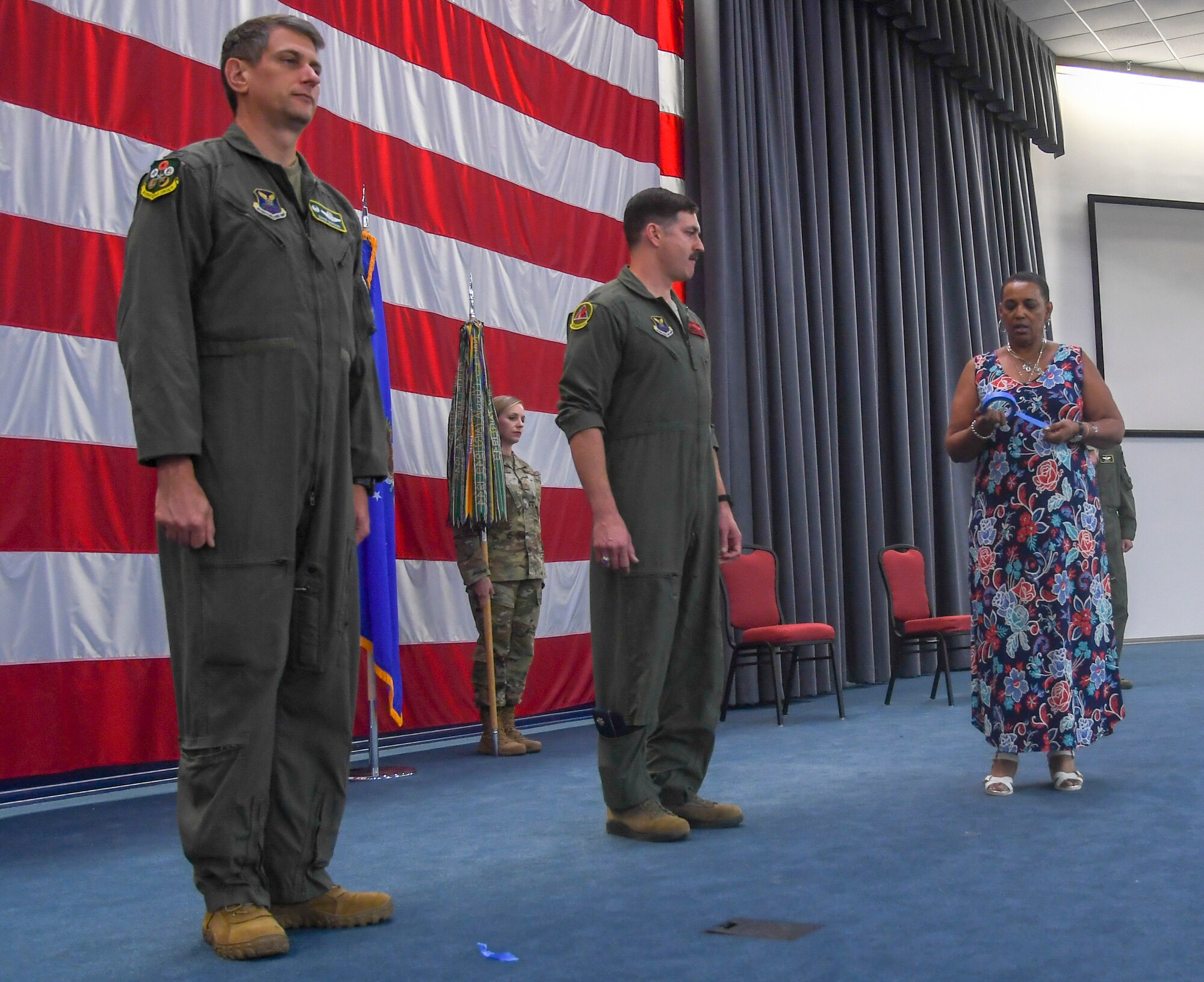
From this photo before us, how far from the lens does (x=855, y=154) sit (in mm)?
7633

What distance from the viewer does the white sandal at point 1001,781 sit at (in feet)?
10.7

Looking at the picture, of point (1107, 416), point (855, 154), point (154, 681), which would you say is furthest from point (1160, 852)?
point (855, 154)

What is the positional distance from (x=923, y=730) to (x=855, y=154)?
4.03m

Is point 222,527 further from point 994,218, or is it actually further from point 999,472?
point 994,218

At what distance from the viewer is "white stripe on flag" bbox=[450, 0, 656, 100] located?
18.7ft

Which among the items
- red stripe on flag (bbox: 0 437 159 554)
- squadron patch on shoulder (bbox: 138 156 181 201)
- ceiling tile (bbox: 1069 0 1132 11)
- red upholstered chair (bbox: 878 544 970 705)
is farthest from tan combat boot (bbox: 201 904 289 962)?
ceiling tile (bbox: 1069 0 1132 11)

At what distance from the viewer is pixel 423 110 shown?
5.23 metres

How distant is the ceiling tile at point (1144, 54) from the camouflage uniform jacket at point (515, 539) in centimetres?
712

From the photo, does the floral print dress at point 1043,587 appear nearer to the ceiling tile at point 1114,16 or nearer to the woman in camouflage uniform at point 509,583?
the woman in camouflage uniform at point 509,583

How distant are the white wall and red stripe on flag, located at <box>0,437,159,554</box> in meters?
7.32

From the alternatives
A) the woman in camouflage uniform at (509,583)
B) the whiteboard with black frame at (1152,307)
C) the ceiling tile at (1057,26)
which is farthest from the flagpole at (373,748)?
the whiteboard with black frame at (1152,307)

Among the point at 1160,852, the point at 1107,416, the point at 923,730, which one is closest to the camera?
the point at 1160,852

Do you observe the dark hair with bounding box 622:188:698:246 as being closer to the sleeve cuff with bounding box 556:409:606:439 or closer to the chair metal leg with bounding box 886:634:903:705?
the sleeve cuff with bounding box 556:409:606:439

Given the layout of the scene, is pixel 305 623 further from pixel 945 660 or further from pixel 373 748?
pixel 945 660
